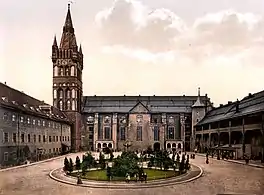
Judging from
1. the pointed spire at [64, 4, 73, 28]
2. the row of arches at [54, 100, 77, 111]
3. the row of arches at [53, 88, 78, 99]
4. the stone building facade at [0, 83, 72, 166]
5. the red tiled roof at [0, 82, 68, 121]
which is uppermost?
the pointed spire at [64, 4, 73, 28]

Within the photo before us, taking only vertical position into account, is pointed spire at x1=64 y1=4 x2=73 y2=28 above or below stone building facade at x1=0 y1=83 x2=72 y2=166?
above

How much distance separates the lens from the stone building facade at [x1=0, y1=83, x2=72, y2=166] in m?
7.03

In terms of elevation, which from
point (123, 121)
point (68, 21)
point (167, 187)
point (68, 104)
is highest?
point (68, 21)

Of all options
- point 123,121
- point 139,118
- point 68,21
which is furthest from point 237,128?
point 123,121

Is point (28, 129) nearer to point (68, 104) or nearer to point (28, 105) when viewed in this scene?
point (28, 105)

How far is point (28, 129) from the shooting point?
33.8ft

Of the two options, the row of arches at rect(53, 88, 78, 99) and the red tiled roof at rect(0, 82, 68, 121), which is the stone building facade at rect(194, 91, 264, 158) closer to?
the row of arches at rect(53, 88, 78, 99)

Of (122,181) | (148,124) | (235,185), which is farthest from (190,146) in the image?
(235,185)

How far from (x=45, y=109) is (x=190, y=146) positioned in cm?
763

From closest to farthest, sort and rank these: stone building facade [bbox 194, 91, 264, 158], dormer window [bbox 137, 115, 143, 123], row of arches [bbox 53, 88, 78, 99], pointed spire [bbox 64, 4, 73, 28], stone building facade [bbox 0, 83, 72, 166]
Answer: pointed spire [bbox 64, 4, 73, 28] < stone building facade [bbox 194, 91, 264, 158] < stone building facade [bbox 0, 83, 72, 166] < row of arches [bbox 53, 88, 78, 99] < dormer window [bbox 137, 115, 143, 123]

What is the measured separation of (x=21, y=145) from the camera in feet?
28.1

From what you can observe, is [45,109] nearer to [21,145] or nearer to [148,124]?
[148,124]

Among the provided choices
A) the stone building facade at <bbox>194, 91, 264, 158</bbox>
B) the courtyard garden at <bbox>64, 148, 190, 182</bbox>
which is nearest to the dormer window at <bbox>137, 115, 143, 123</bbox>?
the stone building facade at <bbox>194, 91, 264, 158</bbox>

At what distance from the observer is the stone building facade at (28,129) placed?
7.03 metres
